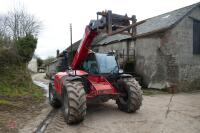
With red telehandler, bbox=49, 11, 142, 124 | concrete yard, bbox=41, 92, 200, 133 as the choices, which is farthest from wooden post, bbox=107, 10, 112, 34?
concrete yard, bbox=41, 92, 200, 133

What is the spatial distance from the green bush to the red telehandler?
31.8 ft

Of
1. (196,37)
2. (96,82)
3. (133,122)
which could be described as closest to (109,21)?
(96,82)

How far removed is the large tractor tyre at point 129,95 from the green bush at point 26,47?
36.9 ft

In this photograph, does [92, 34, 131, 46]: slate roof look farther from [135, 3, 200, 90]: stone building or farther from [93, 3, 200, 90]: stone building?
[135, 3, 200, 90]: stone building

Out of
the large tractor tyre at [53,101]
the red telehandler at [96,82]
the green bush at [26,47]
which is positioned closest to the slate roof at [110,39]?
the green bush at [26,47]

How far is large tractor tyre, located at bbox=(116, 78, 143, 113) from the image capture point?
359 inches

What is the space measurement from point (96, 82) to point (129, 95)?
45.6 inches

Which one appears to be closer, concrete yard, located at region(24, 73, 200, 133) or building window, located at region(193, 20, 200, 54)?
concrete yard, located at region(24, 73, 200, 133)

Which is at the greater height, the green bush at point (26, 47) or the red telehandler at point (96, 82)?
the green bush at point (26, 47)

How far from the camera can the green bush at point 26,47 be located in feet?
64.0

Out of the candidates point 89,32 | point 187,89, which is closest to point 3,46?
point 89,32

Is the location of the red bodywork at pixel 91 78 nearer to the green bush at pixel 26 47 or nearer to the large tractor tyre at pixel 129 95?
the large tractor tyre at pixel 129 95

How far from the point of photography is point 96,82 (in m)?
9.25

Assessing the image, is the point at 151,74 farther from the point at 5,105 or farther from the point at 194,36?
the point at 5,105
